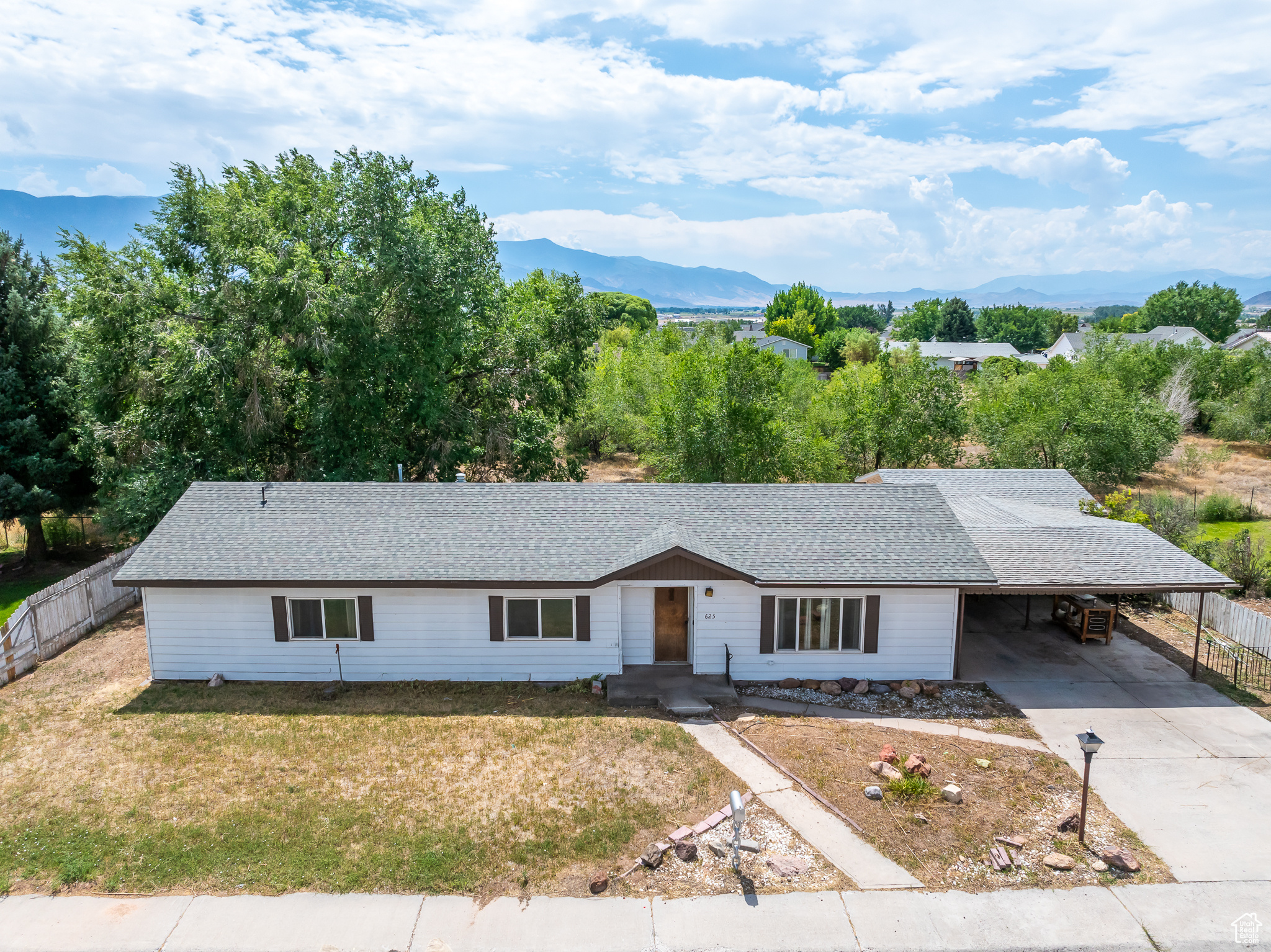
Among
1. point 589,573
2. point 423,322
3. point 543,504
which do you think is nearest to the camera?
point 589,573

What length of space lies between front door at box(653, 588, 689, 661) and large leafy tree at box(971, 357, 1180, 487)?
22117 mm

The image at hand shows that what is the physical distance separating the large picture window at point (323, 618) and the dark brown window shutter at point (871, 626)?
989 cm

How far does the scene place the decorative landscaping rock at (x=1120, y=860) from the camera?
950cm

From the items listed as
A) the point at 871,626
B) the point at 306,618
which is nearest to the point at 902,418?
the point at 871,626

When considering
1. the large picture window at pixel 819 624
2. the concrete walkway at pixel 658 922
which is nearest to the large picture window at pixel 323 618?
the concrete walkway at pixel 658 922

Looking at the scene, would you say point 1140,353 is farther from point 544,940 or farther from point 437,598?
point 544,940

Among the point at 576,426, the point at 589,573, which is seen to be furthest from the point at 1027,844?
the point at 576,426

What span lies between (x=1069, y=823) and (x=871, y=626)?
16.0ft

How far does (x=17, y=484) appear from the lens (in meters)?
21.2

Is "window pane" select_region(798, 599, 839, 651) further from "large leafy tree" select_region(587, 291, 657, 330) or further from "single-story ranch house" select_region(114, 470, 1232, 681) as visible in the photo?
"large leafy tree" select_region(587, 291, 657, 330)

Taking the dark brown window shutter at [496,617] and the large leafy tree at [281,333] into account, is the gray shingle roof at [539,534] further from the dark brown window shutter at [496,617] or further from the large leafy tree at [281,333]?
the large leafy tree at [281,333]

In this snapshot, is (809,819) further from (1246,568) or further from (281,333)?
(281,333)

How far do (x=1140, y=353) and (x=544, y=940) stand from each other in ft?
155

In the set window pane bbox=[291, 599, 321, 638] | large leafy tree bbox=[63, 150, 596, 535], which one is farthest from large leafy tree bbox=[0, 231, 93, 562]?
window pane bbox=[291, 599, 321, 638]
